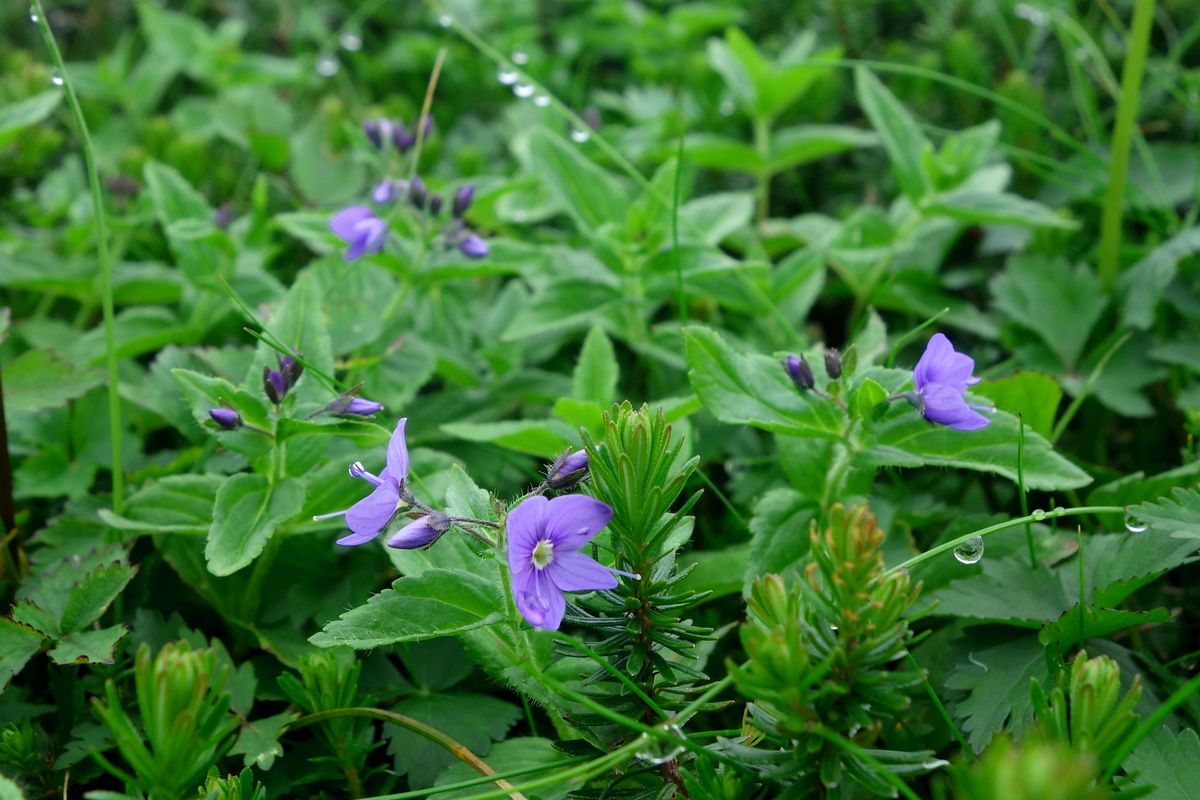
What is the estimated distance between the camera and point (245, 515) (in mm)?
2139

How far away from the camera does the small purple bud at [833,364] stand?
6.79 ft

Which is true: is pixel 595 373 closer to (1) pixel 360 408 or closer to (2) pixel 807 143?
(1) pixel 360 408

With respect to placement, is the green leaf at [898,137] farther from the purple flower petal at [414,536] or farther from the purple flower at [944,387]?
the purple flower petal at [414,536]

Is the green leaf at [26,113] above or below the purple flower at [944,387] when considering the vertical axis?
below

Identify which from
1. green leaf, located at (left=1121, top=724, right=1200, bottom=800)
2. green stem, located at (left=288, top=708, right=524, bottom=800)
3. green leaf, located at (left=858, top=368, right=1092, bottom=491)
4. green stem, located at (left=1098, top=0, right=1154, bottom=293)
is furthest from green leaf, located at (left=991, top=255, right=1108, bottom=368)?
green stem, located at (left=288, top=708, right=524, bottom=800)

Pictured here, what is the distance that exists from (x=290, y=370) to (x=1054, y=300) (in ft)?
7.18

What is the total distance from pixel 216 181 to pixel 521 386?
1.85m

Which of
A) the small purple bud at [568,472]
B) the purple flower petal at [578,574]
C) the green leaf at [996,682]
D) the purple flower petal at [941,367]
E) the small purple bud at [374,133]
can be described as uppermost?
the purple flower petal at [941,367]

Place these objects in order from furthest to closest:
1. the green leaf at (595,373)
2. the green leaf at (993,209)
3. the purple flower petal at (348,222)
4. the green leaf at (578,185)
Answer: the green leaf at (578,185)
the green leaf at (993,209)
the purple flower petal at (348,222)
the green leaf at (595,373)

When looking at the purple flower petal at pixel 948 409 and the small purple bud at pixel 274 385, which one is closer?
the purple flower petal at pixel 948 409

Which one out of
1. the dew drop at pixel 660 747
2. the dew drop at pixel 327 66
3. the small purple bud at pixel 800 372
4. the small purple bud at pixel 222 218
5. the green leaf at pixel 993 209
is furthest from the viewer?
the dew drop at pixel 327 66

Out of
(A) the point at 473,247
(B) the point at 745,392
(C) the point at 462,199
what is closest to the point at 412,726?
(B) the point at 745,392

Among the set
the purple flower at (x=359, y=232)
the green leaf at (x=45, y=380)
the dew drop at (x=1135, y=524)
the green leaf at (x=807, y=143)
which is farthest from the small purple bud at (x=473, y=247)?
the dew drop at (x=1135, y=524)

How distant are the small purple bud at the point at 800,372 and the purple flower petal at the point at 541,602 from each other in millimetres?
733
